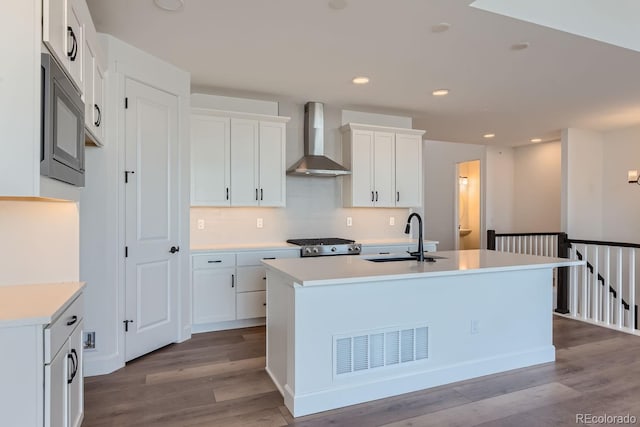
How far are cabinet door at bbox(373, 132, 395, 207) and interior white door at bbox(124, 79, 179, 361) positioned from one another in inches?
95.6

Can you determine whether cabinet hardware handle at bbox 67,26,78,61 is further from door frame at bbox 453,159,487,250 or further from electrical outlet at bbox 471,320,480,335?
door frame at bbox 453,159,487,250

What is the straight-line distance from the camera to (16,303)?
5.52 ft

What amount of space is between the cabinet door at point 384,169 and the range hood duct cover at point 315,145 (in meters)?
0.47

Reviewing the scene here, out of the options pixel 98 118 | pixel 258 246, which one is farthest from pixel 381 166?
pixel 98 118

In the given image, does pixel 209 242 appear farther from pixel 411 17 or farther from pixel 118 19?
pixel 411 17

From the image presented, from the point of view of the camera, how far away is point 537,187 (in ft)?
24.0

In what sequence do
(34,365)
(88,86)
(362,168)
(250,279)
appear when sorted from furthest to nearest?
(362,168), (250,279), (88,86), (34,365)

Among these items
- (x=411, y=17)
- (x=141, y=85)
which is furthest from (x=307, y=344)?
(x=141, y=85)

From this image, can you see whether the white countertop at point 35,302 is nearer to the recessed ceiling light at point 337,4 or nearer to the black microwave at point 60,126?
the black microwave at point 60,126

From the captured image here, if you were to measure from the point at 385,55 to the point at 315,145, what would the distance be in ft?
5.34

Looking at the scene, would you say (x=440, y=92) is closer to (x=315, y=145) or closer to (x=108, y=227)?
(x=315, y=145)

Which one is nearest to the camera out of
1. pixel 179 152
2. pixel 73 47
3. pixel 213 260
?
pixel 73 47

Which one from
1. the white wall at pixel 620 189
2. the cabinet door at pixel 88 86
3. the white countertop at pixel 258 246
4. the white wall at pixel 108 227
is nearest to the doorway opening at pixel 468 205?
the white wall at pixel 620 189

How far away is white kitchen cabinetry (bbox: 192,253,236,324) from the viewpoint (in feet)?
12.6
